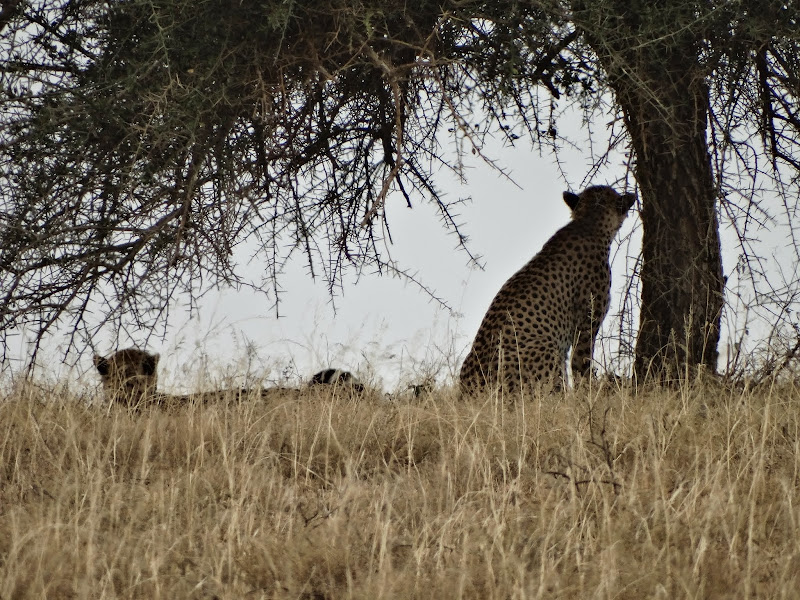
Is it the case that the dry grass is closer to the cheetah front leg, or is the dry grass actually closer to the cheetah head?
the cheetah front leg

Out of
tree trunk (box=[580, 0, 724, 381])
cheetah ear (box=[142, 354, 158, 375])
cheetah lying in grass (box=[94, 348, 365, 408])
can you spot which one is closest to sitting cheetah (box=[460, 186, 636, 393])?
tree trunk (box=[580, 0, 724, 381])

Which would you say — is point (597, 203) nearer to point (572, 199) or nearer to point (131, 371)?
point (572, 199)

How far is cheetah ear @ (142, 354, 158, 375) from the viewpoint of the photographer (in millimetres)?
6352

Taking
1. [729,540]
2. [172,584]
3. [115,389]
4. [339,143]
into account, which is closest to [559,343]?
[339,143]

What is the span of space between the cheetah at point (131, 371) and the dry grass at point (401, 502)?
52cm

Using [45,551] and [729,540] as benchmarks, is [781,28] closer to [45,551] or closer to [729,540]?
[729,540]

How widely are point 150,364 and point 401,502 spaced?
2767 millimetres

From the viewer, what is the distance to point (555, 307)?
21.9ft

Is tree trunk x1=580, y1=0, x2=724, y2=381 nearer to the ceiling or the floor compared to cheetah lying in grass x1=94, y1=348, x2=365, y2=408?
nearer to the ceiling

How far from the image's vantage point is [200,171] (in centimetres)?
599

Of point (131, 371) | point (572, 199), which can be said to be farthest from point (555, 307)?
point (131, 371)

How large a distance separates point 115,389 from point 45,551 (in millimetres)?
2535

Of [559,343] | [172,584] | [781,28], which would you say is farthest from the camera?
[559,343]

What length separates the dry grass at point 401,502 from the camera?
3.19 m
